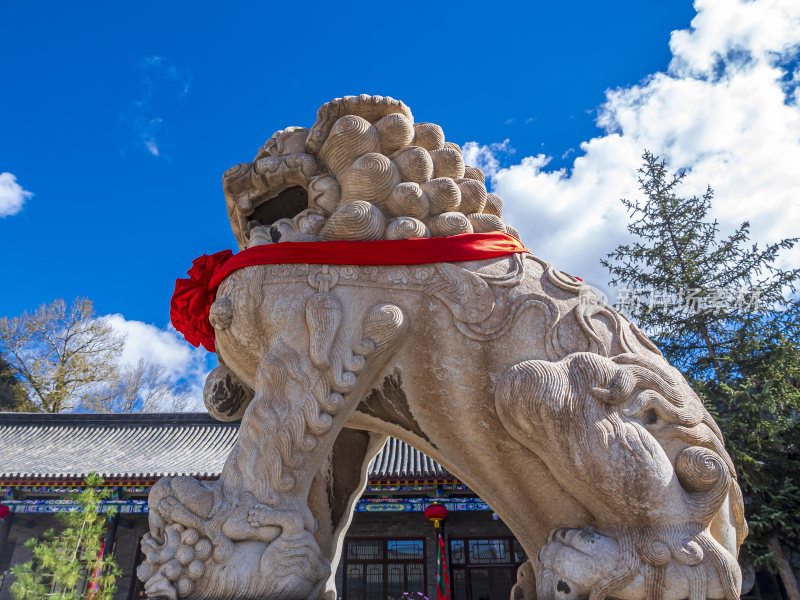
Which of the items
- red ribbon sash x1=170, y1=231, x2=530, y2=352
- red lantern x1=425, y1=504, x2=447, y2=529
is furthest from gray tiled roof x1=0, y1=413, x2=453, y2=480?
red ribbon sash x1=170, y1=231, x2=530, y2=352

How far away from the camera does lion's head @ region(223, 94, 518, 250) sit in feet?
6.22

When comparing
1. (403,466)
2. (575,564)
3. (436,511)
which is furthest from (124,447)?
(575,564)

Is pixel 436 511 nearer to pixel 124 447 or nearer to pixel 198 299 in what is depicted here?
pixel 124 447

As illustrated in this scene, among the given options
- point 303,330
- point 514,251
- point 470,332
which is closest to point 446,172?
point 514,251

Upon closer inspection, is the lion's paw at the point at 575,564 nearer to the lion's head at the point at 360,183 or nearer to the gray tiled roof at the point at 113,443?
the lion's head at the point at 360,183

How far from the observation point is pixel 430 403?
1.71 meters

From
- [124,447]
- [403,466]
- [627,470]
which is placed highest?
[124,447]

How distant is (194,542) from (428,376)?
31.6 inches

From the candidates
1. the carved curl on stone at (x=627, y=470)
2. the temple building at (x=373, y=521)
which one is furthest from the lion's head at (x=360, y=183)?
the temple building at (x=373, y=521)

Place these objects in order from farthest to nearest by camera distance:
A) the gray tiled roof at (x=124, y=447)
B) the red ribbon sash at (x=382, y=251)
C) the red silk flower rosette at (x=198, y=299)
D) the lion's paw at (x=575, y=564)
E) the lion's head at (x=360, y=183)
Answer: the gray tiled roof at (x=124, y=447), the red silk flower rosette at (x=198, y=299), the lion's head at (x=360, y=183), the red ribbon sash at (x=382, y=251), the lion's paw at (x=575, y=564)

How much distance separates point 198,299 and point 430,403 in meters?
0.97

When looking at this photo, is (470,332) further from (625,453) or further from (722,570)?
(722,570)

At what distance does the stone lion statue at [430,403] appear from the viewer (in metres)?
1.41

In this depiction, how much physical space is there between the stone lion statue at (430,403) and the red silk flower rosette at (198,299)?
0.15 m
